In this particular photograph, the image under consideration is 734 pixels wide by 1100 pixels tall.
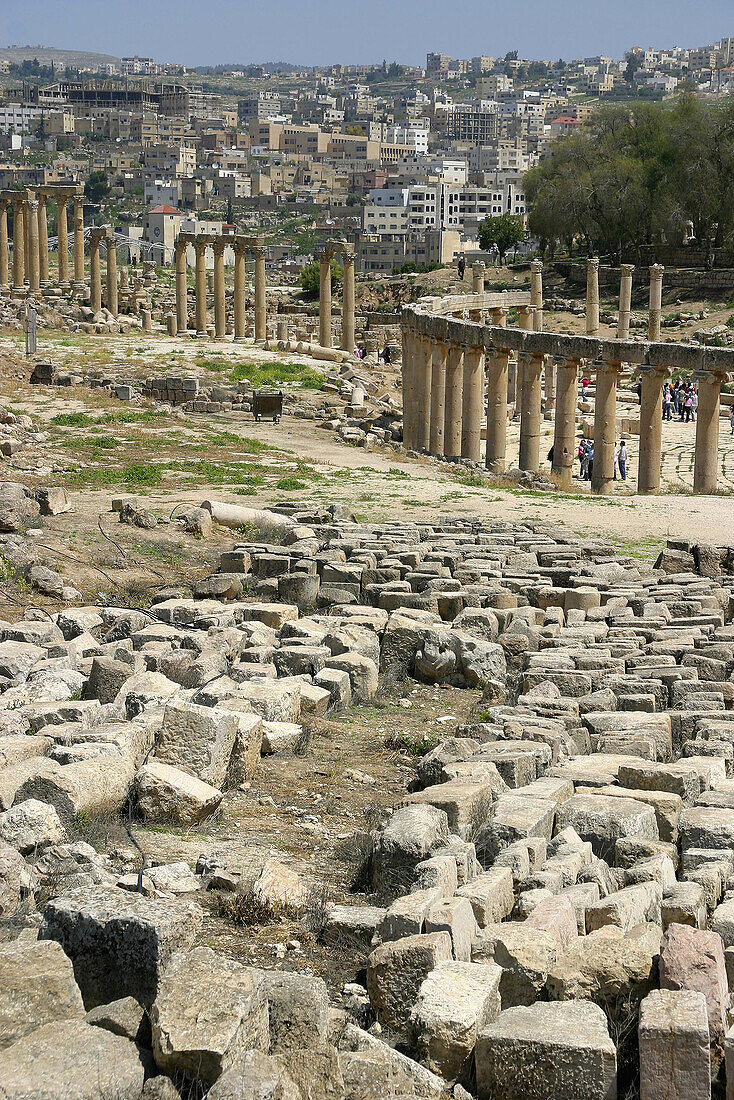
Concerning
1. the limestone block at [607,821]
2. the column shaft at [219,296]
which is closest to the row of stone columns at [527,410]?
the column shaft at [219,296]

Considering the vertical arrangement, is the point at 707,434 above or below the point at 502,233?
below

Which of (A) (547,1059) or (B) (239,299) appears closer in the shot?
(A) (547,1059)

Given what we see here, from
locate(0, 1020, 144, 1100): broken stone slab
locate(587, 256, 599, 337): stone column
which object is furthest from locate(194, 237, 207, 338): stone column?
locate(0, 1020, 144, 1100): broken stone slab

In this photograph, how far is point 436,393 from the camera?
1464 inches

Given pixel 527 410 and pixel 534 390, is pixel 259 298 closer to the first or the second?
pixel 534 390

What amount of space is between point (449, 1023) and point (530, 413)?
27.9 meters

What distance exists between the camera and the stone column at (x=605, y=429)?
1232 inches

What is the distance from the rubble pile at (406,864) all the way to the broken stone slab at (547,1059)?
12 millimetres

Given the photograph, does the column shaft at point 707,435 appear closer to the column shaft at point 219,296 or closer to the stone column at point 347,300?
the stone column at point 347,300

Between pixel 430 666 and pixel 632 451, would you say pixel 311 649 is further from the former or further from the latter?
pixel 632 451

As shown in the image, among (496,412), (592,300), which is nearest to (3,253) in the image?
(592,300)

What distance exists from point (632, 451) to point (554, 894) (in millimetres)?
34839

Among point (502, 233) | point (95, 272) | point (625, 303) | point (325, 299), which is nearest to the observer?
point (625, 303)

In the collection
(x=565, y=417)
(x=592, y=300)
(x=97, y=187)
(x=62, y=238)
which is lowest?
(x=565, y=417)
